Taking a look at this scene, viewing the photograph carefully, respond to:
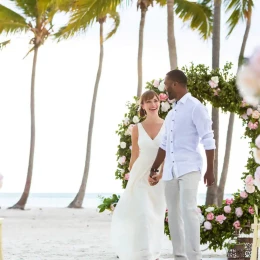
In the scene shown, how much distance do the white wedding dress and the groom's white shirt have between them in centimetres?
93

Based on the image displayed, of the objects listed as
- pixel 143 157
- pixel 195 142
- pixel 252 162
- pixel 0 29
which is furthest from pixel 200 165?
pixel 0 29

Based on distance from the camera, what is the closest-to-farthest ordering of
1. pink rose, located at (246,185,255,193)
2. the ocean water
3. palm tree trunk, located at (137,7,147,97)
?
pink rose, located at (246,185,255,193) → palm tree trunk, located at (137,7,147,97) → the ocean water

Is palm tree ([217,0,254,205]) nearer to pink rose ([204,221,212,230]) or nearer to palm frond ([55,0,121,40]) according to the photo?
palm frond ([55,0,121,40])

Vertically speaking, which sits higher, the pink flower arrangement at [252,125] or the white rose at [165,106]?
the white rose at [165,106]

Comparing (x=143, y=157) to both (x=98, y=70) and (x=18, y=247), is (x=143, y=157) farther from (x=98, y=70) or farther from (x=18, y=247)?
(x=98, y=70)

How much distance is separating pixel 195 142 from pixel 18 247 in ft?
19.5

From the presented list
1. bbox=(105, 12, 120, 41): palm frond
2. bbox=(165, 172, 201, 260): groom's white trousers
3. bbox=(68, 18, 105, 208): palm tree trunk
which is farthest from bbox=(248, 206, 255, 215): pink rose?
bbox=(105, 12, 120, 41): palm frond

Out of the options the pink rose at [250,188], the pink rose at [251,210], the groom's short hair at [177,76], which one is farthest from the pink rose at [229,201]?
the groom's short hair at [177,76]

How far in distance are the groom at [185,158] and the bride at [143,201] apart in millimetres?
828

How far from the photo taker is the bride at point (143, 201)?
5.71m

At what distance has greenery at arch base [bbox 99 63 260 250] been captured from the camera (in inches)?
296

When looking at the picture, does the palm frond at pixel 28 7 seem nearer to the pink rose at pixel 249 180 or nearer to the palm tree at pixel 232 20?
the palm tree at pixel 232 20

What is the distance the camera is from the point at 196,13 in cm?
1856

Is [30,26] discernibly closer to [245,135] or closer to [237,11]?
[237,11]
